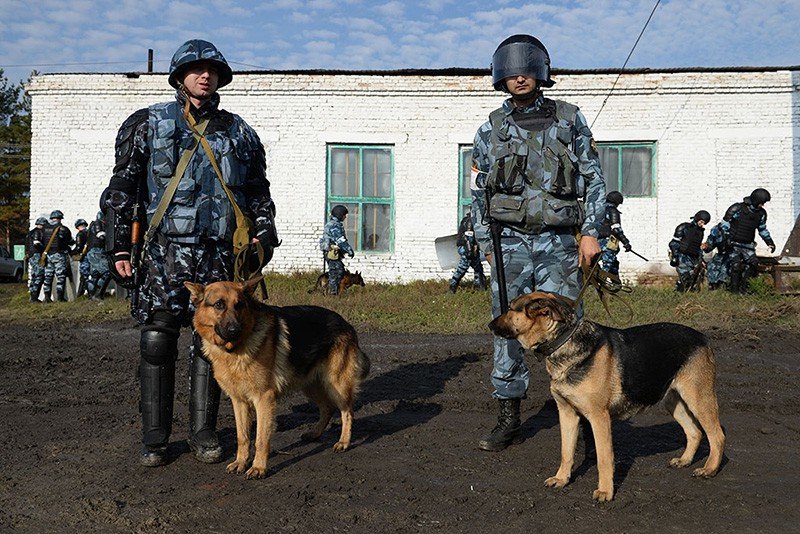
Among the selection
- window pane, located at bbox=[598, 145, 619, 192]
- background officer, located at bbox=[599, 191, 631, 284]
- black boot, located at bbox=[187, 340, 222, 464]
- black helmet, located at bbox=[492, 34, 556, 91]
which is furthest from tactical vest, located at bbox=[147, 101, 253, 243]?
window pane, located at bbox=[598, 145, 619, 192]

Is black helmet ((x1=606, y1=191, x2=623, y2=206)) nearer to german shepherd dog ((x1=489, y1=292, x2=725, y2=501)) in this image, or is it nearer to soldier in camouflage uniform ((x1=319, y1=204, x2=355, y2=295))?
soldier in camouflage uniform ((x1=319, y1=204, x2=355, y2=295))

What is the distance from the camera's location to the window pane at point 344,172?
53.9 ft

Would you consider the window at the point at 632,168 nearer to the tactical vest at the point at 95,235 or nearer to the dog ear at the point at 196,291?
the tactical vest at the point at 95,235

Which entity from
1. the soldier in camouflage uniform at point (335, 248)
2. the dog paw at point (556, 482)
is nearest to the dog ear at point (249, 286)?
the dog paw at point (556, 482)

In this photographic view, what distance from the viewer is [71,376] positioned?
6.71 meters

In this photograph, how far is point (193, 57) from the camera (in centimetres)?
404

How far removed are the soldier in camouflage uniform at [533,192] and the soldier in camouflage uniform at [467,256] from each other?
30.5ft

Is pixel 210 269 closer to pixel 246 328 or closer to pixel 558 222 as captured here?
pixel 246 328

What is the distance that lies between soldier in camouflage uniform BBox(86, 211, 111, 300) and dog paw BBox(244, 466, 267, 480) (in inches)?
427

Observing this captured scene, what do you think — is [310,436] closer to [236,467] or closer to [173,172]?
[236,467]

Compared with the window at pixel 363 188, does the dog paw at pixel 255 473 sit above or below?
below

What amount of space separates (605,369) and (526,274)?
92cm

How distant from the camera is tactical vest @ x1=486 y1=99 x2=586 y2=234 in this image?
422cm

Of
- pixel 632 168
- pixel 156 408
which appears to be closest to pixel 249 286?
pixel 156 408
